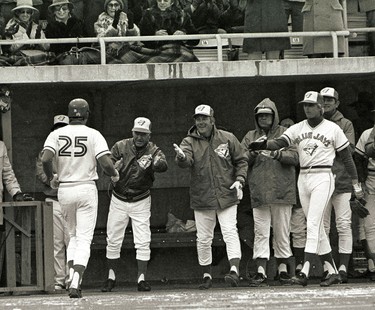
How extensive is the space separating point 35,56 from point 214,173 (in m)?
2.76

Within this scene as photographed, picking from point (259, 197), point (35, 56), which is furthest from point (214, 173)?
point (35, 56)

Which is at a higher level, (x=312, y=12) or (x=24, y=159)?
(x=312, y=12)

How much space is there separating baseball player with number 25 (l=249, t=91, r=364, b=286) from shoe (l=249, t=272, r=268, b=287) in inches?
28.4

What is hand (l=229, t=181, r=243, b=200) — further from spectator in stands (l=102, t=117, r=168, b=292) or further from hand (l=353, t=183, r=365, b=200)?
hand (l=353, t=183, r=365, b=200)

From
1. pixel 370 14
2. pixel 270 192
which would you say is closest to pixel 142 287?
pixel 270 192

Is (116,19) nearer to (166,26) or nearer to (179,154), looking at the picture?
(166,26)

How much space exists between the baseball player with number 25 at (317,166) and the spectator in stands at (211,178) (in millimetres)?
661

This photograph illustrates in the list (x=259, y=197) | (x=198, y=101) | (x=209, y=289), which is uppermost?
(x=198, y=101)

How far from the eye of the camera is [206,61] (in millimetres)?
17750

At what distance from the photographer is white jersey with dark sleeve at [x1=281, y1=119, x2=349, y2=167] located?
15.7 m

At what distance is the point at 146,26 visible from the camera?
58.6 feet

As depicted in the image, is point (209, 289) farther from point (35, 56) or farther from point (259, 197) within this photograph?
point (35, 56)

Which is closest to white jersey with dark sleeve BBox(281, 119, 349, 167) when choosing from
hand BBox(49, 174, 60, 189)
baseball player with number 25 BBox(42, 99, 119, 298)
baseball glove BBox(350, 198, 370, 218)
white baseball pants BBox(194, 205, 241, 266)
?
white baseball pants BBox(194, 205, 241, 266)

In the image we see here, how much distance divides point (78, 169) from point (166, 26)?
361 cm
